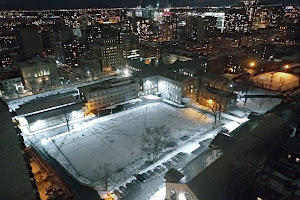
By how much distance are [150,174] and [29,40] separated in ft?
244

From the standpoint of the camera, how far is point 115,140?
34656mm

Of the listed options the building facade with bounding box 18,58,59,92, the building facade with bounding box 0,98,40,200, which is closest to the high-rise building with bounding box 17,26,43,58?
the building facade with bounding box 18,58,59,92

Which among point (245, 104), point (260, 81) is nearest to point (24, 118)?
point (245, 104)

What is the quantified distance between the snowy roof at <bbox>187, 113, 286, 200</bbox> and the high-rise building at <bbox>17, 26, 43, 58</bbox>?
78087 mm

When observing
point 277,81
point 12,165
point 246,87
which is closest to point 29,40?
point 246,87

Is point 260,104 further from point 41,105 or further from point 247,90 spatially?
point 41,105

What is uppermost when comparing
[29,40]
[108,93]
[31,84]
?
[29,40]

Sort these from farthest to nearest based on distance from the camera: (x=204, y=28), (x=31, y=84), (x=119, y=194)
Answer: (x=204, y=28)
(x=31, y=84)
(x=119, y=194)

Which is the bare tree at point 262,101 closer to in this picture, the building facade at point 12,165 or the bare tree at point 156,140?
the bare tree at point 156,140

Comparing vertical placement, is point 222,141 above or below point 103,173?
above

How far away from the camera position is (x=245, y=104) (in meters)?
44.6

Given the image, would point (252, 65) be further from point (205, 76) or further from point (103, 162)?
point (103, 162)

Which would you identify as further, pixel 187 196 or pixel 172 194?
pixel 172 194

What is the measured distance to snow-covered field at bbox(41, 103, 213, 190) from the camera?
93.0ft
